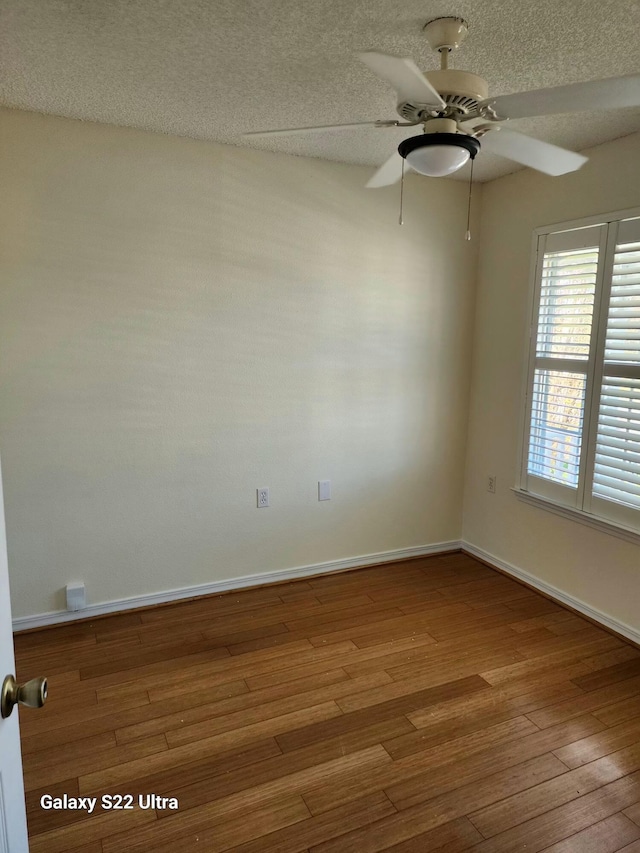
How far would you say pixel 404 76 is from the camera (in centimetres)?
136

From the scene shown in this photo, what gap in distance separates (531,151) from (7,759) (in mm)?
2141

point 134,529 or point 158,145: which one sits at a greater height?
point 158,145

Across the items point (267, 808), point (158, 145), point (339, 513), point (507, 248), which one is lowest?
point (267, 808)

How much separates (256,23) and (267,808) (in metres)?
2.55

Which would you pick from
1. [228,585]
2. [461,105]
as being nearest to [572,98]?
[461,105]

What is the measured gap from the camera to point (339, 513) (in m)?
3.52

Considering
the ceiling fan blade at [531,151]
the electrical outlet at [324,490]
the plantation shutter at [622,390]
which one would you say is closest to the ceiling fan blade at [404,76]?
the ceiling fan blade at [531,151]

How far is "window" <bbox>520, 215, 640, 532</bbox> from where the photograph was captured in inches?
106

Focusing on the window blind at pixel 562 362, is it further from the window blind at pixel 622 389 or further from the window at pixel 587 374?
the window blind at pixel 622 389

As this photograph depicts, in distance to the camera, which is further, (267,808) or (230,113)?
(230,113)

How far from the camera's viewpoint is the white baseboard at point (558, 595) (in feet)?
9.19

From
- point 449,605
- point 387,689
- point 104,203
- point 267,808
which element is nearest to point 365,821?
point 267,808

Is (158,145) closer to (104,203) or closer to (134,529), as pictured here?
(104,203)

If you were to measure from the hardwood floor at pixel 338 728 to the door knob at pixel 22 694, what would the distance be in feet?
3.56
